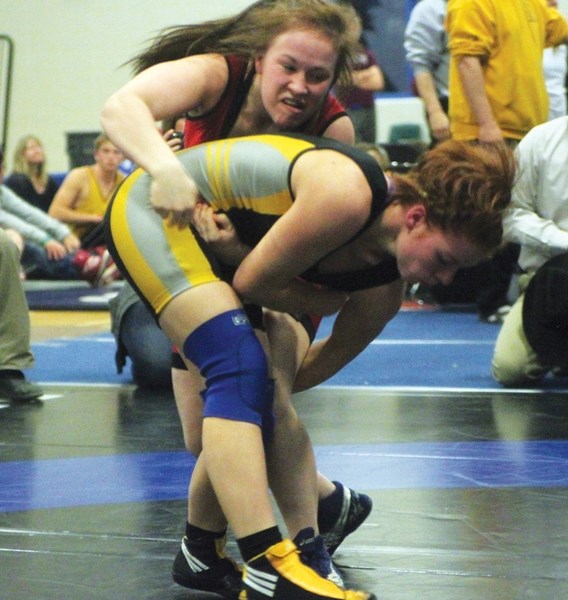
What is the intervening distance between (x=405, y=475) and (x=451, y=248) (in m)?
1.01

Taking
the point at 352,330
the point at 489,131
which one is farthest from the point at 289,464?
the point at 489,131

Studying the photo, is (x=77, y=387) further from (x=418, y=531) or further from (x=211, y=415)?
(x=211, y=415)

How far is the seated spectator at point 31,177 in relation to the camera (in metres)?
8.51

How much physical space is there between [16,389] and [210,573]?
1.93 m

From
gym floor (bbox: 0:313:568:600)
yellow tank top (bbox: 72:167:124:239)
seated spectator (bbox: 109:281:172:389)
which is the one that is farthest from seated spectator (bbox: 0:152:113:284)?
gym floor (bbox: 0:313:568:600)

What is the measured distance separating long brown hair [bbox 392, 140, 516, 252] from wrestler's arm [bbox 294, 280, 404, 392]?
0.23m

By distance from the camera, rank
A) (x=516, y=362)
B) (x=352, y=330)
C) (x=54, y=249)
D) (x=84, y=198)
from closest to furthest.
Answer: (x=352, y=330)
(x=516, y=362)
(x=54, y=249)
(x=84, y=198)

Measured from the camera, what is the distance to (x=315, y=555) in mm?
1980

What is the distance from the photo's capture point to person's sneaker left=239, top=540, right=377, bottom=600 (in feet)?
6.04

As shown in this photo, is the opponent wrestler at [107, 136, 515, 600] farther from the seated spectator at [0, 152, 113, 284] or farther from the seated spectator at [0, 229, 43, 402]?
the seated spectator at [0, 152, 113, 284]

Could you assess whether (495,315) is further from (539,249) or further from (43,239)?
(43,239)

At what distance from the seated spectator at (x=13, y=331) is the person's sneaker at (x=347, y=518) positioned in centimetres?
178

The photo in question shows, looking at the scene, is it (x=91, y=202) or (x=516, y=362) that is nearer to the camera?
(x=516, y=362)

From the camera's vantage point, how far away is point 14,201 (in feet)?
22.4
